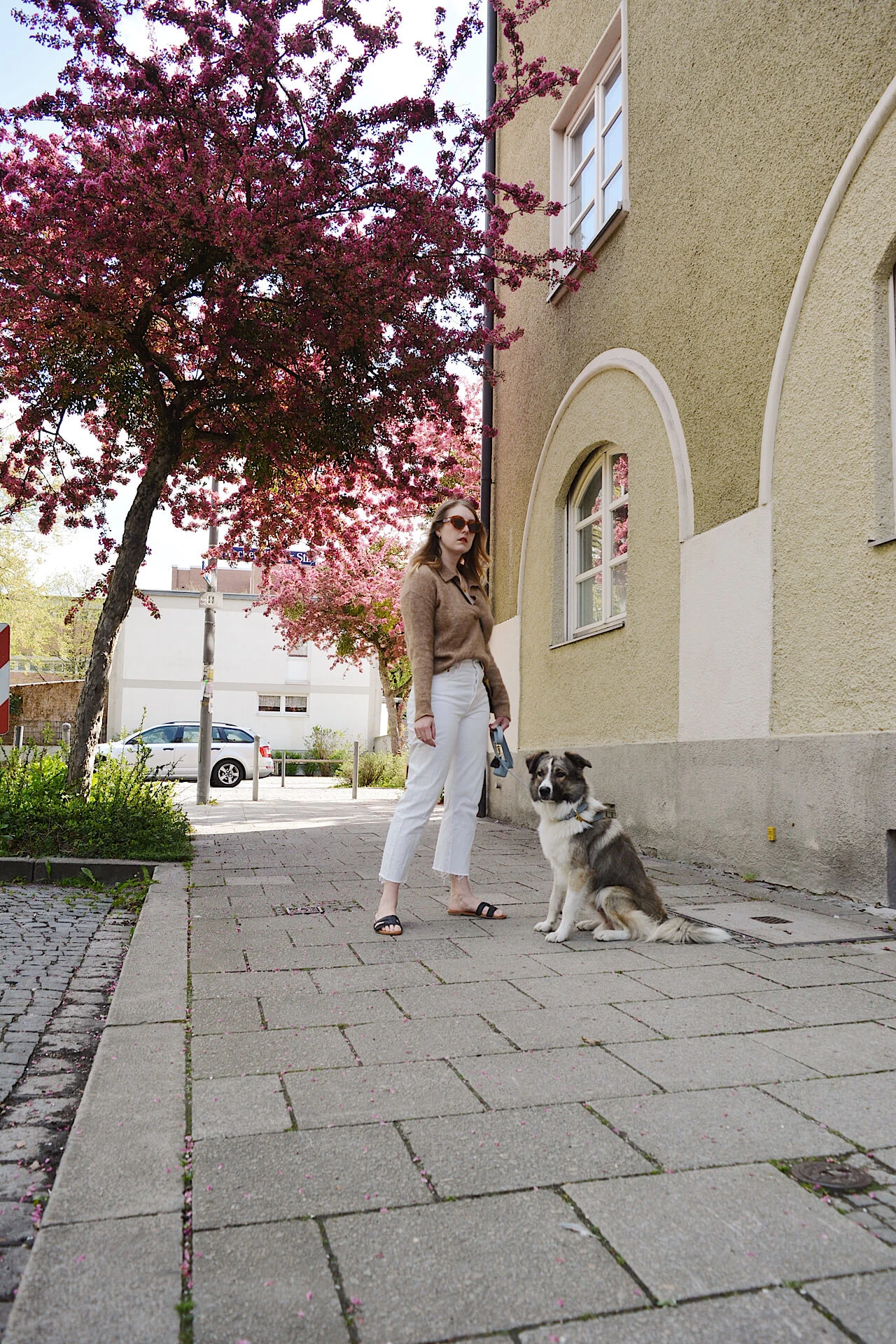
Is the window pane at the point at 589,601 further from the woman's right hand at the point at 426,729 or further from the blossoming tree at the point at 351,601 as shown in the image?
the blossoming tree at the point at 351,601

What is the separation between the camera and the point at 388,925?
458cm

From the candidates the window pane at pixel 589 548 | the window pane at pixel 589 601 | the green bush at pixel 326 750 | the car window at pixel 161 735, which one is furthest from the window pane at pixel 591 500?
the green bush at pixel 326 750

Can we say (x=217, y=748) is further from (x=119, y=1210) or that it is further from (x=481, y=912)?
(x=119, y=1210)

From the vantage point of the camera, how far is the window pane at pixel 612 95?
884cm

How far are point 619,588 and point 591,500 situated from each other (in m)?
1.23

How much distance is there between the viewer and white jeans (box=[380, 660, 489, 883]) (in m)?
4.79

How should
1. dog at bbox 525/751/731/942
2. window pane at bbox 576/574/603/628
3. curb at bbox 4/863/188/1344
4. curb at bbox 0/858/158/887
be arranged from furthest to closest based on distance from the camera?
window pane at bbox 576/574/603/628, curb at bbox 0/858/158/887, dog at bbox 525/751/731/942, curb at bbox 4/863/188/1344

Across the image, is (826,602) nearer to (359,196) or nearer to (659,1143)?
(659,1143)

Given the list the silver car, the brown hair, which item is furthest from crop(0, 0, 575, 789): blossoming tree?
the silver car

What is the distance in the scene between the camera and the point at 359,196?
24.4ft

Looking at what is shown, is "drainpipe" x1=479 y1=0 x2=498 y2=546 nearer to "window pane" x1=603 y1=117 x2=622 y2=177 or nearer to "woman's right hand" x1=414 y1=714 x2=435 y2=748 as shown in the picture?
"window pane" x1=603 y1=117 x2=622 y2=177

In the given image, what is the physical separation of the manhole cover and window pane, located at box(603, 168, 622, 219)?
801 centimetres

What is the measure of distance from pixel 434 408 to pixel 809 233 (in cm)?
369

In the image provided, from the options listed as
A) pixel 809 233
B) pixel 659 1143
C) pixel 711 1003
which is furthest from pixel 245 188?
pixel 659 1143
